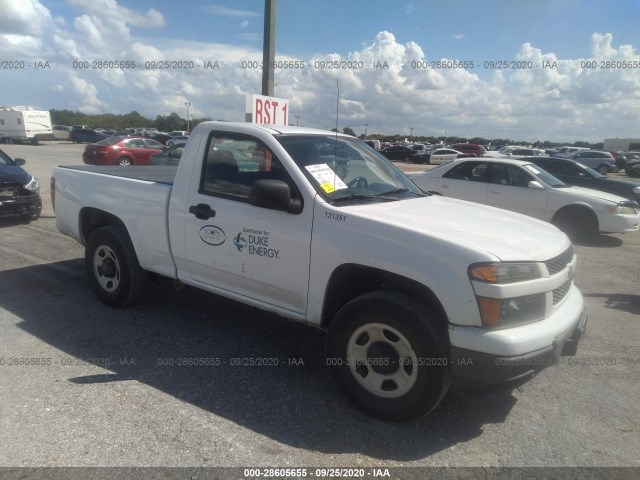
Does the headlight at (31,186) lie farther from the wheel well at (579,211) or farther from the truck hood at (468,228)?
the wheel well at (579,211)

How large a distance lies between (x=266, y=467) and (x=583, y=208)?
859 centimetres

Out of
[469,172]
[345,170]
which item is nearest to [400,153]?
[469,172]

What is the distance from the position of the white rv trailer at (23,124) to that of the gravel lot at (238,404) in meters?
43.4

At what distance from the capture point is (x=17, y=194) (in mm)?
8680

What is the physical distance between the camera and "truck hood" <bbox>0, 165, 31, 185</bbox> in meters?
8.56

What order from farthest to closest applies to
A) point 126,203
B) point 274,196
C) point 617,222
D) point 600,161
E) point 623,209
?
1. point 600,161
2. point 623,209
3. point 617,222
4. point 126,203
5. point 274,196

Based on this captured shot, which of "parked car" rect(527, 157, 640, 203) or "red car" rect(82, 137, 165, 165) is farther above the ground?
"parked car" rect(527, 157, 640, 203)

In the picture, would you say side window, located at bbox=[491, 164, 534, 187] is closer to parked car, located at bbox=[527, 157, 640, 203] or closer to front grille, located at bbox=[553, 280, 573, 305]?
parked car, located at bbox=[527, 157, 640, 203]

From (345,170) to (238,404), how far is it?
1.96 metres

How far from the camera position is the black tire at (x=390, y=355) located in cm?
295

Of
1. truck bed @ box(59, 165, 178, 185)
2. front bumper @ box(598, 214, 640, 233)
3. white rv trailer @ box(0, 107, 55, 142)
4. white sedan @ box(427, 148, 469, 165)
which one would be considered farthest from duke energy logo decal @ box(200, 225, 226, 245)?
white rv trailer @ box(0, 107, 55, 142)

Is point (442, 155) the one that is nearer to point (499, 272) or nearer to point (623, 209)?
point (623, 209)

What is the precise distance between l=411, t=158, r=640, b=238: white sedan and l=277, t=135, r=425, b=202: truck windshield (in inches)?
179

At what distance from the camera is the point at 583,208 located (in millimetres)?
9227
